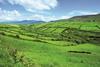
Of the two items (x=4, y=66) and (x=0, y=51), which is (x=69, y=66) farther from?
(x=4, y=66)

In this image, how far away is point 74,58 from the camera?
52.1 meters

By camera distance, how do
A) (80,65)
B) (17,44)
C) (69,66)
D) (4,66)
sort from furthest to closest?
1. (17,44)
2. (80,65)
3. (69,66)
4. (4,66)

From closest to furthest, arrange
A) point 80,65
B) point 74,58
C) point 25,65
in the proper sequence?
point 25,65 < point 80,65 < point 74,58

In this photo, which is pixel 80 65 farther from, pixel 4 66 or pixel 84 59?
pixel 4 66

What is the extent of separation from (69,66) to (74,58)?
10567 mm

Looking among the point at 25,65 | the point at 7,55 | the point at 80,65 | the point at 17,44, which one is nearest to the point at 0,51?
the point at 7,55

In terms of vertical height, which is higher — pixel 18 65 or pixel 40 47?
pixel 18 65

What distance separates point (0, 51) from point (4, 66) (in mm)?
5122

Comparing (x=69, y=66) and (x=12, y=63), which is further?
(x=69, y=66)

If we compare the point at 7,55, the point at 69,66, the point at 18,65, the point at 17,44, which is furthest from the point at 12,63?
the point at 17,44

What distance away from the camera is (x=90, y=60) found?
53312 millimetres

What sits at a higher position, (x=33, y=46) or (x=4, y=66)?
(x=4, y=66)

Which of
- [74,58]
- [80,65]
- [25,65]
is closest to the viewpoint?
[25,65]

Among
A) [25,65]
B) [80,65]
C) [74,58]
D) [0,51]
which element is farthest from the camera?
[74,58]
